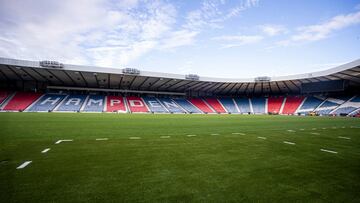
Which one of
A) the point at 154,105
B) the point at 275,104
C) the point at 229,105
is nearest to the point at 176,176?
the point at 154,105

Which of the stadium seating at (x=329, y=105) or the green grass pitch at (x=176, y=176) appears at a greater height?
the stadium seating at (x=329, y=105)

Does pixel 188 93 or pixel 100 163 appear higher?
pixel 188 93

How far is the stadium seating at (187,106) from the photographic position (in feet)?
174

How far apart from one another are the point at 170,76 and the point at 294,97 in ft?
123

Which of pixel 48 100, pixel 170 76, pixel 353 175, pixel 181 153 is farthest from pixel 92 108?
pixel 353 175

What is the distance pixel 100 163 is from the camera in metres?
4.67

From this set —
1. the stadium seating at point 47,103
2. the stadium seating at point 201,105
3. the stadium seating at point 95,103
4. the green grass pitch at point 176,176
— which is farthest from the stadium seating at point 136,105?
the green grass pitch at point 176,176

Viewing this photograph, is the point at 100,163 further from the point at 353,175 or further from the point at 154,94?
the point at 154,94

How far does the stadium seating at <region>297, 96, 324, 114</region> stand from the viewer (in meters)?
47.8

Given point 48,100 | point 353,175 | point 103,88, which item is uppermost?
point 103,88

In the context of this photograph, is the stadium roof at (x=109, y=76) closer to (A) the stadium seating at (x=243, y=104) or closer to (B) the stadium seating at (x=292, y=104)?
(B) the stadium seating at (x=292, y=104)

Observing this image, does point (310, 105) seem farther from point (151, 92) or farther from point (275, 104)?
point (151, 92)

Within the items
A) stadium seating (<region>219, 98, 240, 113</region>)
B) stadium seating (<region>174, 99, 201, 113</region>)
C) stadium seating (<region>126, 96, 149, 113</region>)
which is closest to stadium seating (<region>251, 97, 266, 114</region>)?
stadium seating (<region>219, 98, 240, 113</region>)

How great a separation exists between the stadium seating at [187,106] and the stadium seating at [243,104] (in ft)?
46.1
